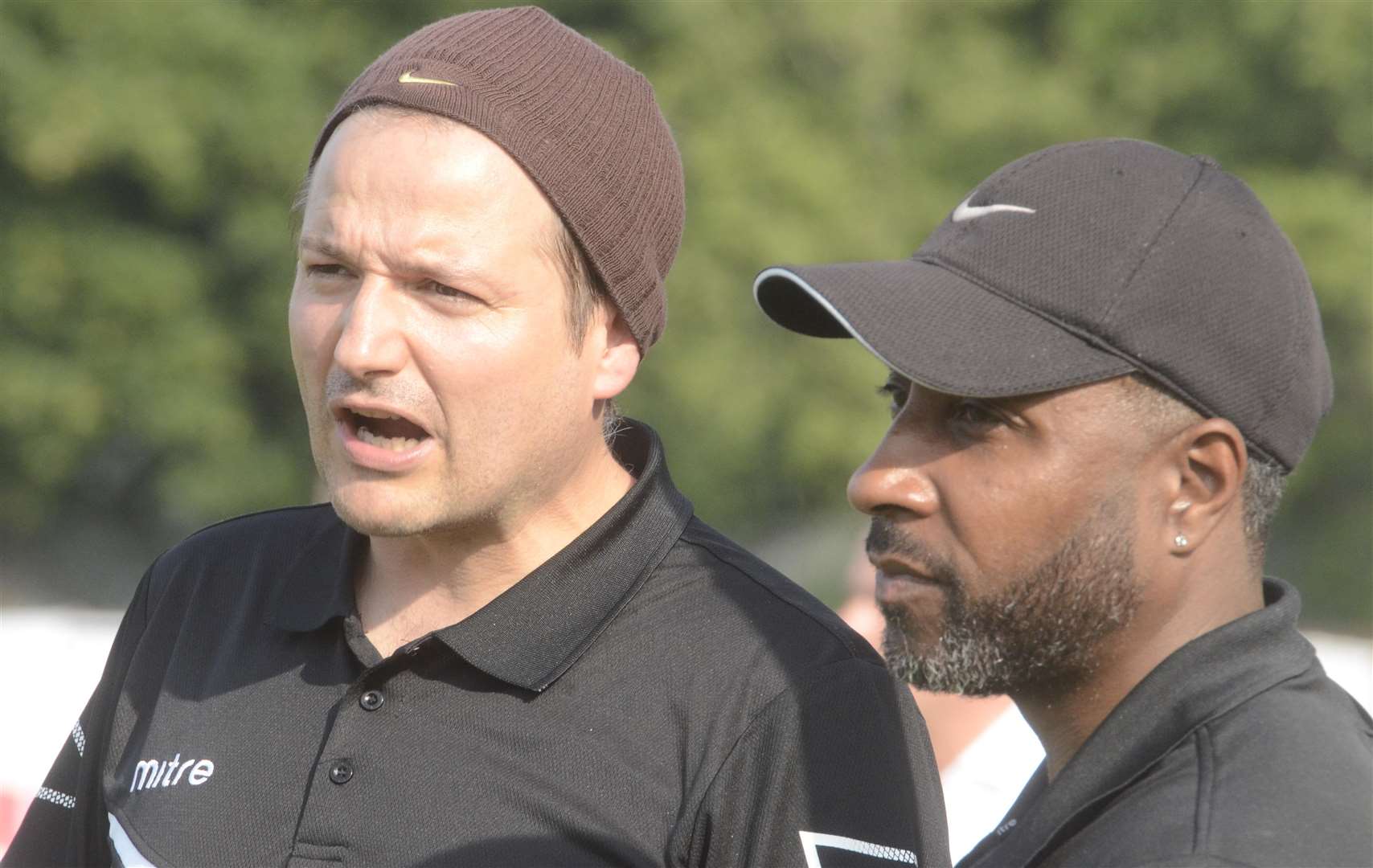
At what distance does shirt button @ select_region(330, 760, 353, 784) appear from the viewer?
231cm

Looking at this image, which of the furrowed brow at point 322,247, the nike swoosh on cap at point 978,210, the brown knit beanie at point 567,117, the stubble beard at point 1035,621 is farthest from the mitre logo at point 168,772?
the nike swoosh on cap at point 978,210

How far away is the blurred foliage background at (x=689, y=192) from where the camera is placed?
37.9ft

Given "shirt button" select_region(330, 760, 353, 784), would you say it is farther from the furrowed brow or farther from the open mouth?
the furrowed brow

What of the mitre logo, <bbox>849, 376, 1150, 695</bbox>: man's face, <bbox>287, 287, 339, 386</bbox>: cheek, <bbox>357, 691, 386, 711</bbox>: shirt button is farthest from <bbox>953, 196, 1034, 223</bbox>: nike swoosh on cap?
the mitre logo

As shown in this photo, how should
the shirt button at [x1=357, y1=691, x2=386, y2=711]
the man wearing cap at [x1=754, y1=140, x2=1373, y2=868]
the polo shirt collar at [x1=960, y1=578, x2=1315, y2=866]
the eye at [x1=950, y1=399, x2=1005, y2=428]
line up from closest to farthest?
the polo shirt collar at [x1=960, y1=578, x2=1315, y2=866]
the man wearing cap at [x1=754, y1=140, x2=1373, y2=868]
the eye at [x1=950, y1=399, x2=1005, y2=428]
the shirt button at [x1=357, y1=691, x2=386, y2=711]

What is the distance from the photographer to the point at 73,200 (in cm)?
1197

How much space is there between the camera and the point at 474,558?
254 centimetres

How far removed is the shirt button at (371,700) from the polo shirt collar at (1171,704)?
91 centimetres

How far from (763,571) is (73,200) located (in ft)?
35.1

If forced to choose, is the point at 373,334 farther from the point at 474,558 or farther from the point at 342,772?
the point at 342,772

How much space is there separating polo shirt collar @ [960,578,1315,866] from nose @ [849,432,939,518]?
1.27 ft

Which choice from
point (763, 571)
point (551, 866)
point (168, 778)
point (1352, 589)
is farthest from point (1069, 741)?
point (1352, 589)

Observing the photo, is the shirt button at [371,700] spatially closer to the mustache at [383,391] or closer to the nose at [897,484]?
the mustache at [383,391]

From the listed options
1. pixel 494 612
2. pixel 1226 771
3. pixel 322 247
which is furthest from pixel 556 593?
pixel 1226 771
